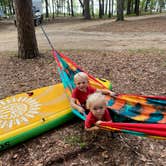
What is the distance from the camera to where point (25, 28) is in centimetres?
630

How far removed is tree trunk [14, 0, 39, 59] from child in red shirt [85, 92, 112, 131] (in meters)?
4.01

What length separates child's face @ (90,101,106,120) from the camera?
277 centimetres

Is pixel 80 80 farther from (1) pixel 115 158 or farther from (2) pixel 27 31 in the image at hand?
(2) pixel 27 31

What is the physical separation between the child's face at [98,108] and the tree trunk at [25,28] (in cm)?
411

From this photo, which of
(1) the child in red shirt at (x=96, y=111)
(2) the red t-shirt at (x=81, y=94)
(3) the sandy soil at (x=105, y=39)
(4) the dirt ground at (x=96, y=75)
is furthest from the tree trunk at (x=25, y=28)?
(1) the child in red shirt at (x=96, y=111)

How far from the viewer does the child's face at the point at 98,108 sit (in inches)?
109

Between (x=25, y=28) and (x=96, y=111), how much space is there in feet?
13.7

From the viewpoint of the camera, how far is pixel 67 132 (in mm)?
3443

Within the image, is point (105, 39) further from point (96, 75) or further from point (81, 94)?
point (81, 94)

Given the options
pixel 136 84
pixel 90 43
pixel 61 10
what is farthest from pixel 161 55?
pixel 61 10

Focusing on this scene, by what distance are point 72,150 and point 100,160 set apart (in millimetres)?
377

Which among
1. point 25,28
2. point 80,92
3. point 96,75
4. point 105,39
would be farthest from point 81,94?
point 105,39

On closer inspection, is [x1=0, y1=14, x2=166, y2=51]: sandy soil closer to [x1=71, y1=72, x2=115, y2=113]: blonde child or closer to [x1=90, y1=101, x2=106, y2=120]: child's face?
[x1=71, y1=72, x2=115, y2=113]: blonde child

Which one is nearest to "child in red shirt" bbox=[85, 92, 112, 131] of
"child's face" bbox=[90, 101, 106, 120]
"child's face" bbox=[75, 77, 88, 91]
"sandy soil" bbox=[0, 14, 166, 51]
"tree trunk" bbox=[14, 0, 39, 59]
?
"child's face" bbox=[90, 101, 106, 120]
